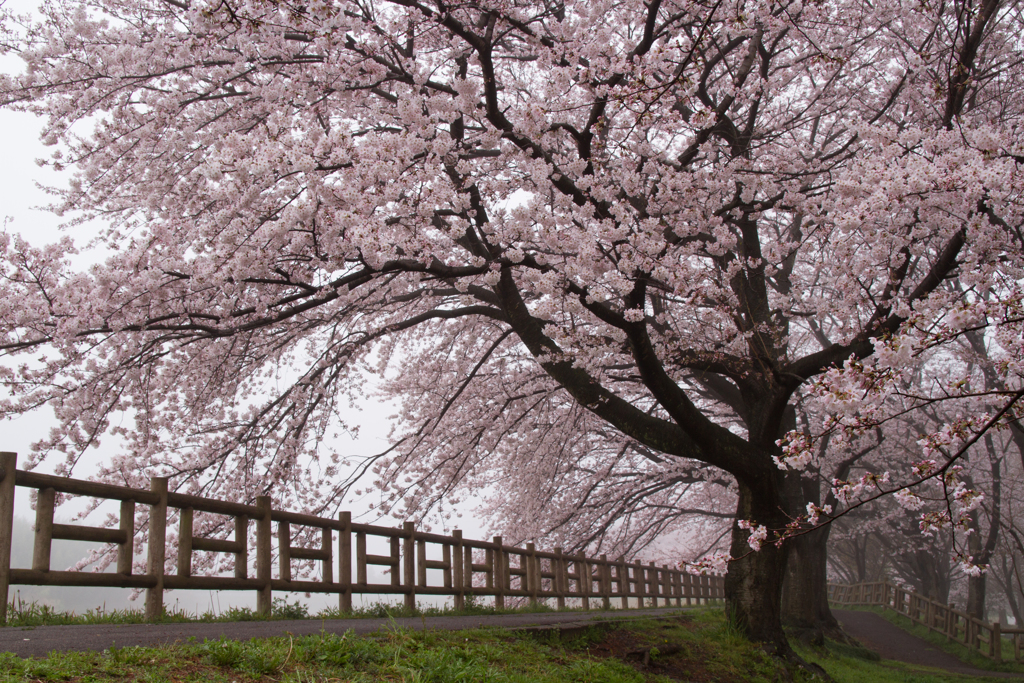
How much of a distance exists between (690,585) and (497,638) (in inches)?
843

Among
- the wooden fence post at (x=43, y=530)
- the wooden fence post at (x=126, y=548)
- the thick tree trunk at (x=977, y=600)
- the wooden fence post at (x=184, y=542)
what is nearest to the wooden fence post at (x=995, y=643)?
the thick tree trunk at (x=977, y=600)

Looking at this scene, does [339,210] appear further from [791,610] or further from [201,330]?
[791,610]

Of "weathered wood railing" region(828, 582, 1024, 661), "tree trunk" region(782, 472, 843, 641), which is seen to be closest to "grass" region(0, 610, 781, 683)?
"tree trunk" region(782, 472, 843, 641)

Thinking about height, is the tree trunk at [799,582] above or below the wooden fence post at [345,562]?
below

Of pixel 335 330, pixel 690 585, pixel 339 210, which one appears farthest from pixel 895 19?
pixel 690 585

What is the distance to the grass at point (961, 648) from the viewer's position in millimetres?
16531

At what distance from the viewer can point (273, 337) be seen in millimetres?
10562

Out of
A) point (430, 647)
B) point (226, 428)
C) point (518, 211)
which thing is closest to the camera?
point (430, 647)

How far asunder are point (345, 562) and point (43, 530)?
350 cm

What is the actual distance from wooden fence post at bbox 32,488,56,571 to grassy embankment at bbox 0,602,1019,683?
46 centimetres

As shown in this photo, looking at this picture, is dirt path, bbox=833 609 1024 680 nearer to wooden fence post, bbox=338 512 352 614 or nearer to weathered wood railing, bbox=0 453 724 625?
weathered wood railing, bbox=0 453 724 625

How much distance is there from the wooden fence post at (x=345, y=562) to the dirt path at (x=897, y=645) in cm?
1370

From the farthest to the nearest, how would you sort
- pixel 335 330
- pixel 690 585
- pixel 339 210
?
1. pixel 690 585
2. pixel 335 330
3. pixel 339 210

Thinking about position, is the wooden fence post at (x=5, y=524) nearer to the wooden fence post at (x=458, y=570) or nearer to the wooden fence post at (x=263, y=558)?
the wooden fence post at (x=263, y=558)
